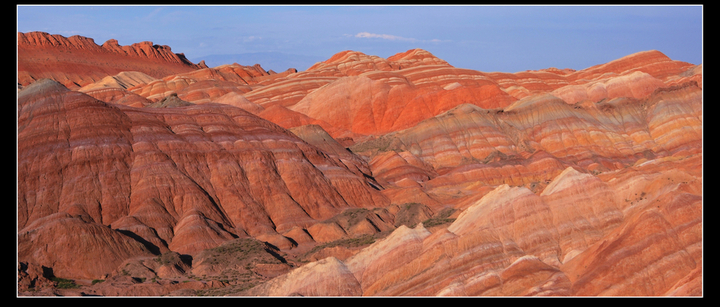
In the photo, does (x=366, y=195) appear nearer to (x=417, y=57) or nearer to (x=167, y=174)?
(x=167, y=174)

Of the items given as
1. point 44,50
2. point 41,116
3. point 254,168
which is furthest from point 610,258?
point 44,50

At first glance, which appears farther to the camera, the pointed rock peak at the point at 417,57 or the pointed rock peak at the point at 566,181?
the pointed rock peak at the point at 417,57

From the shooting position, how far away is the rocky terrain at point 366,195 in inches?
1235

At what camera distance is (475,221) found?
35219mm

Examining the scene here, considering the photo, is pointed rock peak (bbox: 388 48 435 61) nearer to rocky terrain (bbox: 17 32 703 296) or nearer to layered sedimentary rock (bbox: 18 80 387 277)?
rocky terrain (bbox: 17 32 703 296)

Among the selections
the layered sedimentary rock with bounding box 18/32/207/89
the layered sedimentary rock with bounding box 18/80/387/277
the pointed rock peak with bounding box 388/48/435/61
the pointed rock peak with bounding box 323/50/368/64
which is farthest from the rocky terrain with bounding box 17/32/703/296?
the layered sedimentary rock with bounding box 18/32/207/89

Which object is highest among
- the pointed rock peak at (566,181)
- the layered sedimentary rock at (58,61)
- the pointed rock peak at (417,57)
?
the layered sedimentary rock at (58,61)

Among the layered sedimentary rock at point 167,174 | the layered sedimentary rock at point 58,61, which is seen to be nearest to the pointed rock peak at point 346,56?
the layered sedimentary rock at point 58,61

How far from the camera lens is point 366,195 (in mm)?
65125

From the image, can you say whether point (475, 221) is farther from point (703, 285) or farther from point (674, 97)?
point (674, 97)

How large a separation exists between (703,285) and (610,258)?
3.94 m

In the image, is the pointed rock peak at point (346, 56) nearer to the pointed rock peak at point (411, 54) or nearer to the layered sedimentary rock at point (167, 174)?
the pointed rock peak at point (411, 54)

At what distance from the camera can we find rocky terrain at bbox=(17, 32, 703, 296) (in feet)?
103

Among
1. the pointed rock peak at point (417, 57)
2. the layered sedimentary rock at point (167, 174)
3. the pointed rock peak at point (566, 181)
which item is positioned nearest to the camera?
the pointed rock peak at point (566, 181)
